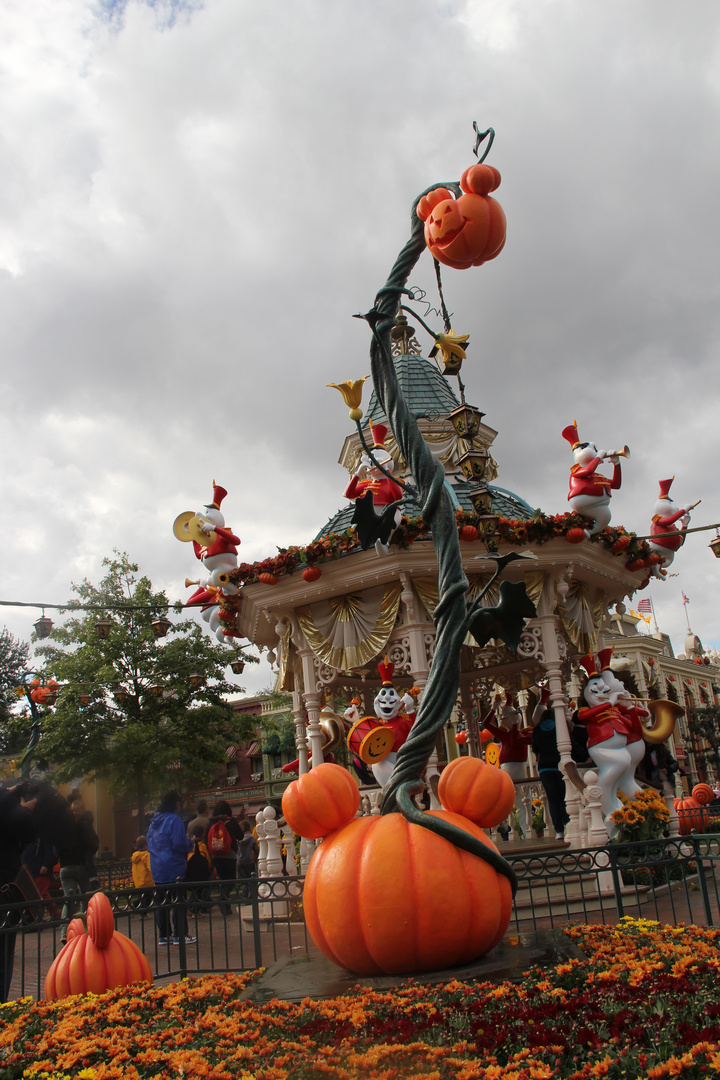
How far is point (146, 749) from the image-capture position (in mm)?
22281

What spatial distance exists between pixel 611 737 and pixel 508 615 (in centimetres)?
528

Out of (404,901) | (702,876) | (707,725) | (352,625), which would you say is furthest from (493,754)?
(707,725)

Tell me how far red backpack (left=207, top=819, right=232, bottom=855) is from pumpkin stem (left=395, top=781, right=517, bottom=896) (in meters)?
8.63

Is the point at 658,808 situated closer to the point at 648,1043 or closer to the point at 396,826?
the point at 396,826

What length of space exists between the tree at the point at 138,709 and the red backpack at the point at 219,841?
32.3 feet

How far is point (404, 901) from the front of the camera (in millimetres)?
3898

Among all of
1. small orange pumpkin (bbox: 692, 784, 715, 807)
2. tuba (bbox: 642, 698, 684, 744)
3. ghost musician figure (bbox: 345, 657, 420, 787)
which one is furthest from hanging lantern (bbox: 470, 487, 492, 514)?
small orange pumpkin (bbox: 692, 784, 715, 807)

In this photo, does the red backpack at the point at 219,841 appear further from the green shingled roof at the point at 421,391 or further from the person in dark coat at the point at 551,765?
the green shingled roof at the point at 421,391

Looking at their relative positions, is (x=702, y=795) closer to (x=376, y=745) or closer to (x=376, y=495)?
(x=376, y=745)

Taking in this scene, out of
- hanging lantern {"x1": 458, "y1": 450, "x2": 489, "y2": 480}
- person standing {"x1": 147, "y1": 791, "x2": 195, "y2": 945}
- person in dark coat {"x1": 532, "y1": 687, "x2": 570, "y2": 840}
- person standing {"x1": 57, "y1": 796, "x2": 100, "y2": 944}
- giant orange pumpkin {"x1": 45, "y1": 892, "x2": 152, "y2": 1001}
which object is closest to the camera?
giant orange pumpkin {"x1": 45, "y1": 892, "x2": 152, "y2": 1001}

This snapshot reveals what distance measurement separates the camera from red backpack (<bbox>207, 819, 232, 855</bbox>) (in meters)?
12.0

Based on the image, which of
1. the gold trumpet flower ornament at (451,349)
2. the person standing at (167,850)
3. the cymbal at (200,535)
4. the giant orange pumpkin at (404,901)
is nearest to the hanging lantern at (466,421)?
the gold trumpet flower ornament at (451,349)

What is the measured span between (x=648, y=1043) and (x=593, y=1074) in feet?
1.10

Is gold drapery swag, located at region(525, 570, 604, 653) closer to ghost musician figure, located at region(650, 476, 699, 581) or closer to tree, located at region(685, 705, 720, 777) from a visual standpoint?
ghost musician figure, located at region(650, 476, 699, 581)
